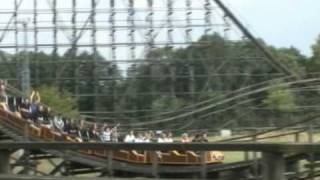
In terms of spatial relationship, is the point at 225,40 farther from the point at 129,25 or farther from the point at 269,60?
the point at 129,25

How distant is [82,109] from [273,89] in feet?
71.9

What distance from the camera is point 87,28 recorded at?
45.2 metres

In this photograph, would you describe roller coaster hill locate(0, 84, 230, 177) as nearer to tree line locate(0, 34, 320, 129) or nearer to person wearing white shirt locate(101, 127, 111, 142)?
person wearing white shirt locate(101, 127, 111, 142)

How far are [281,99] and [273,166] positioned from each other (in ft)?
92.2

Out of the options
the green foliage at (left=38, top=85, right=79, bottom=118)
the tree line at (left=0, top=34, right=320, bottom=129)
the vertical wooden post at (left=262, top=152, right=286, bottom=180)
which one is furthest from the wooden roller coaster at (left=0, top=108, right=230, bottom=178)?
the green foliage at (left=38, top=85, right=79, bottom=118)

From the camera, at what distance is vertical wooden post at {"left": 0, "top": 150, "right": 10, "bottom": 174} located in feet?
24.5

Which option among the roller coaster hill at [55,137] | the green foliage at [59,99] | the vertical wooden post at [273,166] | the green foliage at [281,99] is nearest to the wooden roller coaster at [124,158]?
the roller coaster hill at [55,137]

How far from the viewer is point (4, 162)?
753cm

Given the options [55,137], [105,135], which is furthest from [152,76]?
[55,137]

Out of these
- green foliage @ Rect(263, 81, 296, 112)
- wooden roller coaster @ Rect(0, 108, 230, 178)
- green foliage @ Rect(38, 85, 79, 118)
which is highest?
green foliage @ Rect(38, 85, 79, 118)

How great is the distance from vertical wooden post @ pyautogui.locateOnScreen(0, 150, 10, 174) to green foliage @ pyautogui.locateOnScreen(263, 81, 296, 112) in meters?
21.5

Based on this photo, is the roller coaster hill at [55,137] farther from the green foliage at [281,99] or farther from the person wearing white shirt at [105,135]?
the green foliage at [281,99]

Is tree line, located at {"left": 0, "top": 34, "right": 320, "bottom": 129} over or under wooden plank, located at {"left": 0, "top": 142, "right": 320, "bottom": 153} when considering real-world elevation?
over

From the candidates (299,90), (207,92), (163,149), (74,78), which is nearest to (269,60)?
(207,92)
